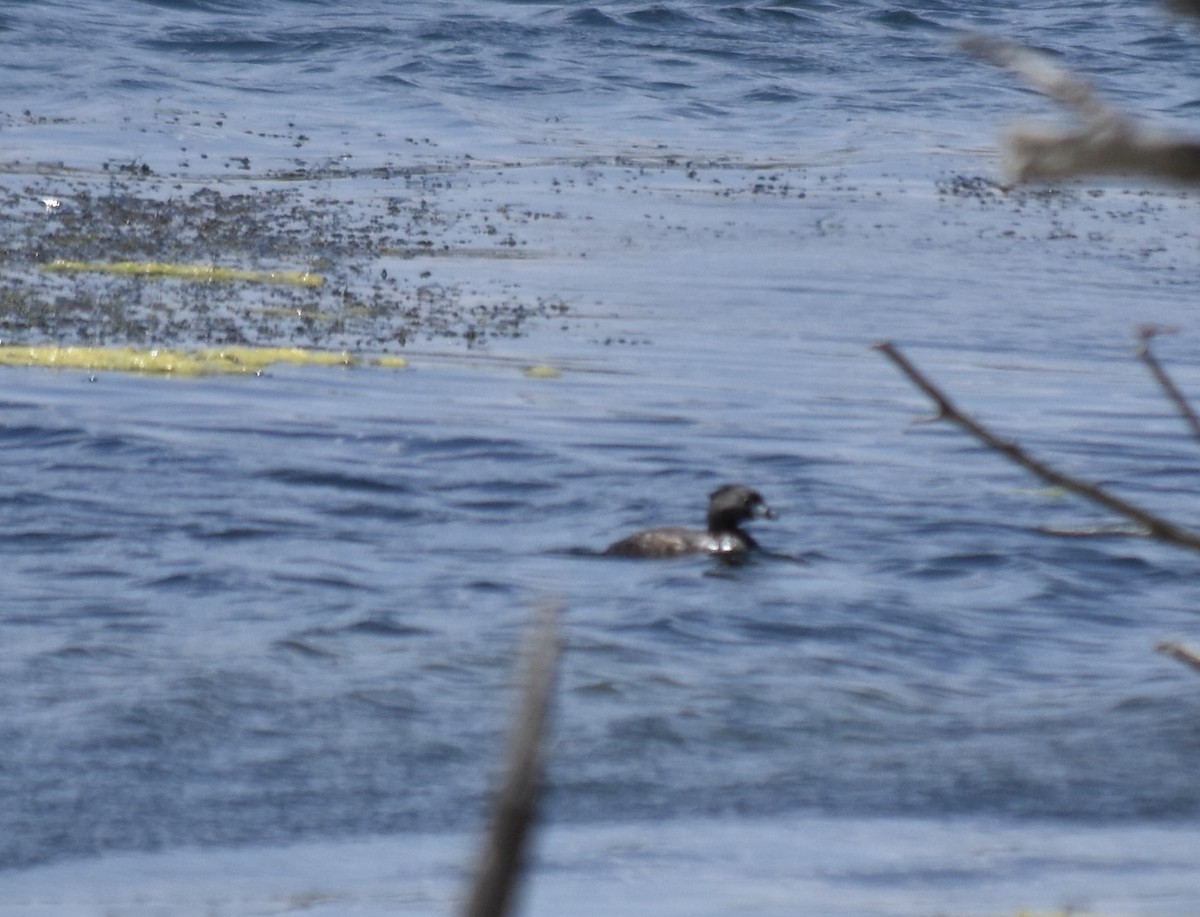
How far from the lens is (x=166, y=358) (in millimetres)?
15328

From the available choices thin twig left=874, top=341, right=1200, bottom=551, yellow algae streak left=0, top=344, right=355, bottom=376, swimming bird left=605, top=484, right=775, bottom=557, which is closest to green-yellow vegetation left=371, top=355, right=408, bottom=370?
yellow algae streak left=0, top=344, right=355, bottom=376

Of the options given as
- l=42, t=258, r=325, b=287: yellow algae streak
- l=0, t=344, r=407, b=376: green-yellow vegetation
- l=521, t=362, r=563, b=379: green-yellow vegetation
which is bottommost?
l=42, t=258, r=325, b=287: yellow algae streak

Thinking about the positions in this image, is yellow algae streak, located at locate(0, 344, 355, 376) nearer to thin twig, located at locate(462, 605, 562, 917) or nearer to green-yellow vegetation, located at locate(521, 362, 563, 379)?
green-yellow vegetation, located at locate(521, 362, 563, 379)

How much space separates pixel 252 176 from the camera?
27.2 m

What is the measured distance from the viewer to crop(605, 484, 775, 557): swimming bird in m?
10.7

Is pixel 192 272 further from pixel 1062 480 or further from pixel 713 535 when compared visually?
pixel 1062 480

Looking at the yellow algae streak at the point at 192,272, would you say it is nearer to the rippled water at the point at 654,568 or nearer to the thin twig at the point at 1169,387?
the rippled water at the point at 654,568

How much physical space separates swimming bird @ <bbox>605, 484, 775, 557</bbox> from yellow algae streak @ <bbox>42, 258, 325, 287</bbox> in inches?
343

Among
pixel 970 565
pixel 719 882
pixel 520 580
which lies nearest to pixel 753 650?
pixel 520 580

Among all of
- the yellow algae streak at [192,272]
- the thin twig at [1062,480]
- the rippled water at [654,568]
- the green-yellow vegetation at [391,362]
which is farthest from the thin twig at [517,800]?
the yellow algae streak at [192,272]

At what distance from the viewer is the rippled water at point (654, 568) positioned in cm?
696

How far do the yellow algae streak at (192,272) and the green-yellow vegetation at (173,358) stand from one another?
326 centimetres

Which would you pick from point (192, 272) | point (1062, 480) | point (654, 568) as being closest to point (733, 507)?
point (654, 568)

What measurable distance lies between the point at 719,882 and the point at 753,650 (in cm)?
346
